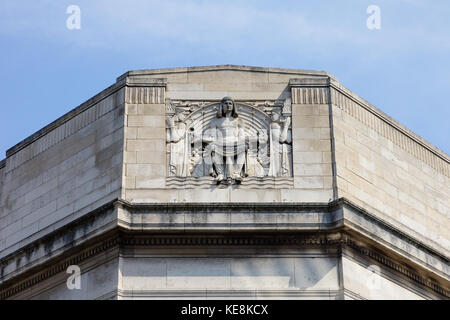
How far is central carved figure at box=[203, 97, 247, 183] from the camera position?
3688 cm

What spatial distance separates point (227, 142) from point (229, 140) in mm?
84

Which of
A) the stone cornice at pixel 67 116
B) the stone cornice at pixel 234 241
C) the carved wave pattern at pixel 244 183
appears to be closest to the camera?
the stone cornice at pixel 234 241

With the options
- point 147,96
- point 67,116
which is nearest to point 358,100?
point 147,96

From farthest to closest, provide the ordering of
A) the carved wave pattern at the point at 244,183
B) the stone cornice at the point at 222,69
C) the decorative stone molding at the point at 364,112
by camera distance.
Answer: the stone cornice at the point at 222,69, the decorative stone molding at the point at 364,112, the carved wave pattern at the point at 244,183

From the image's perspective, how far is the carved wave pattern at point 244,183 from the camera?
120 feet

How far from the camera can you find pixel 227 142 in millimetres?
37281

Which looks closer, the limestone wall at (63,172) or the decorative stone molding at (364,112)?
the limestone wall at (63,172)

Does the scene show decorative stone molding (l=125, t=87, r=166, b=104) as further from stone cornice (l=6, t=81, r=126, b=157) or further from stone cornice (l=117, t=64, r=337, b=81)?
stone cornice (l=117, t=64, r=337, b=81)

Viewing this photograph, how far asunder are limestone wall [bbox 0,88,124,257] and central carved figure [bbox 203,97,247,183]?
2.54 metres

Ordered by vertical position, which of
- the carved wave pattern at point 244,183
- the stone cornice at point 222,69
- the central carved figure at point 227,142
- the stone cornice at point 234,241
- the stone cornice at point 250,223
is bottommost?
the stone cornice at point 234,241

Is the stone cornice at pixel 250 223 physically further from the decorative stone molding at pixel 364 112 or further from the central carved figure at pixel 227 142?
the decorative stone molding at pixel 364 112

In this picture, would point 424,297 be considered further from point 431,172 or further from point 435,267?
point 431,172

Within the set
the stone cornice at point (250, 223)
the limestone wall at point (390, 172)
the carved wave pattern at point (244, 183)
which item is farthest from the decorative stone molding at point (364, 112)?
the stone cornice at point (250, 223)
